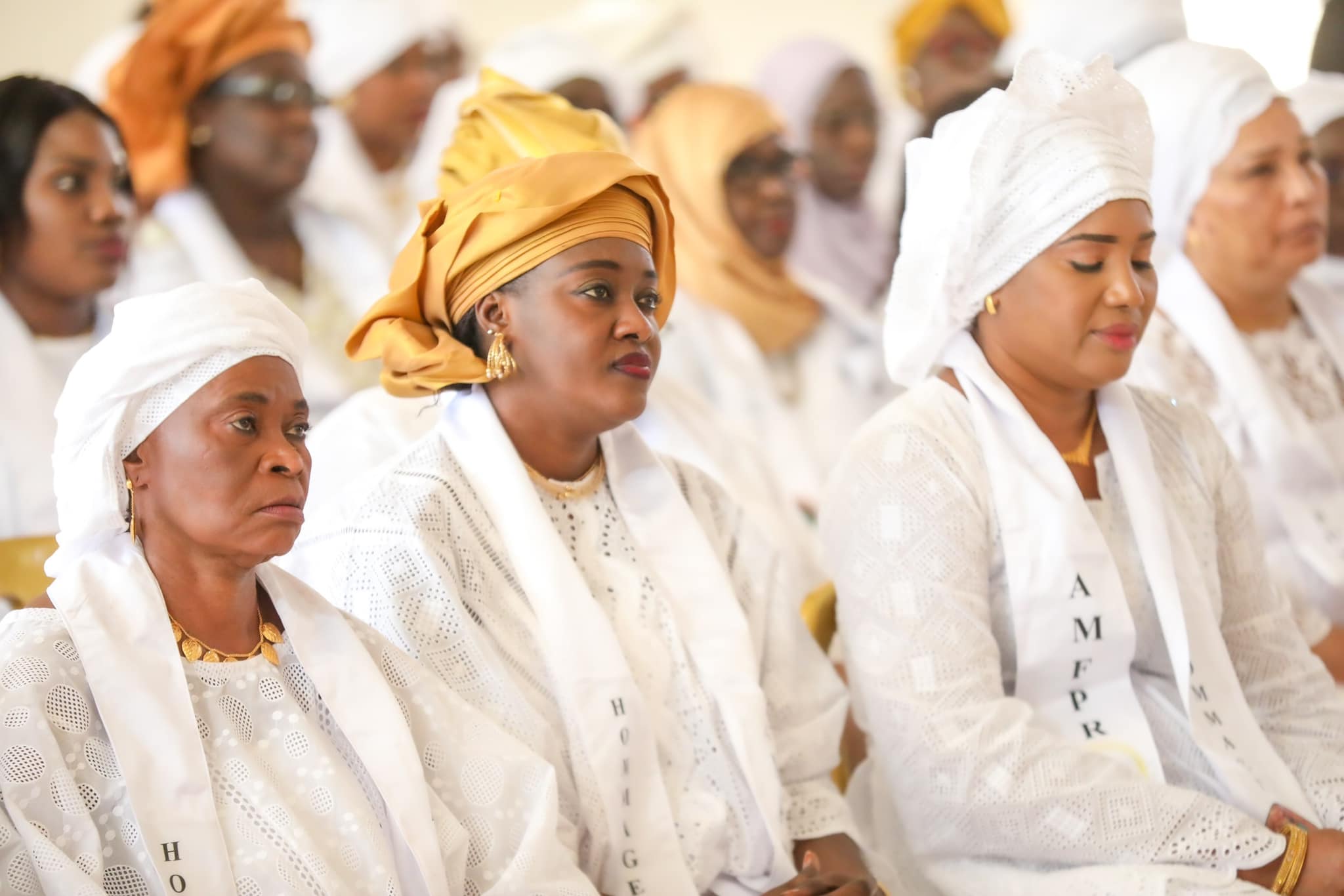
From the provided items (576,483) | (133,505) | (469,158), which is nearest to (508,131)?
(469,158)

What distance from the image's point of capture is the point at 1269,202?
11.8 feet

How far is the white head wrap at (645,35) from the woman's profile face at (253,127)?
8.02 feet

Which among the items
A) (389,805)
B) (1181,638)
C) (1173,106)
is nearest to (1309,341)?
(1173,106)

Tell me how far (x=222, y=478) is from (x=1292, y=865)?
1747 mm

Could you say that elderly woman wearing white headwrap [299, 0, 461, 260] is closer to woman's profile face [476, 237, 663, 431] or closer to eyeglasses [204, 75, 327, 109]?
eyeglasses [204, 75, 327, 109]

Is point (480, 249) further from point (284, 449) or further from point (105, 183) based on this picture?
point (105, 183)

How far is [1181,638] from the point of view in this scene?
244 cm

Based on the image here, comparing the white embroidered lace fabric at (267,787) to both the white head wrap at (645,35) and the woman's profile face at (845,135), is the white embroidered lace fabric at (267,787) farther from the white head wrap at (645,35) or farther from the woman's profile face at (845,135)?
the white head wrap at (645,35)

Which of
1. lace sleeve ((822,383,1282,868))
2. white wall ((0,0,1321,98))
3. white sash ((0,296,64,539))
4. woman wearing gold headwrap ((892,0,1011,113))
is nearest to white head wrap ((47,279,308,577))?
lace sleeve ((822,383,1282,868))

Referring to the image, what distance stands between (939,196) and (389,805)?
57.0 inches

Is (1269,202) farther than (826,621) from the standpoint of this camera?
Yes

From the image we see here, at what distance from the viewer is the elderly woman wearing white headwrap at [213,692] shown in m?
1.68

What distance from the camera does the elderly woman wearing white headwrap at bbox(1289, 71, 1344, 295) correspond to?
441cm

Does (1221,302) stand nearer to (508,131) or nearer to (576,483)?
(508,131)
